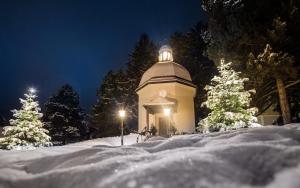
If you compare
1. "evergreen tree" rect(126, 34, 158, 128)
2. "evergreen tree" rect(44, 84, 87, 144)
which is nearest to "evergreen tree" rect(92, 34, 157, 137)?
"evergreen tree" rect(126, 34, 158, 128)

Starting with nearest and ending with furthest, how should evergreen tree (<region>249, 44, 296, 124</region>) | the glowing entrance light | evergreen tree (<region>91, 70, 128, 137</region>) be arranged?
evergreen tree (<region>249, 44, 296, 124</region>) → the glowing entrance light → evergreen tree (<region>91, 70, 128, 137</region>)

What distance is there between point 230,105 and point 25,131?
1406cm

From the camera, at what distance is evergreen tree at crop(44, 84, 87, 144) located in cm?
3922

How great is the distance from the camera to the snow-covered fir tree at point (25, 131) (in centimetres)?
1988

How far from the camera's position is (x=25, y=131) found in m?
20.3

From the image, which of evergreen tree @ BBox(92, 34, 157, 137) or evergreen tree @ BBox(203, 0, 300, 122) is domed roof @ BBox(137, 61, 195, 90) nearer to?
evergreen tree @ BBox(203, 0, 300, 122)

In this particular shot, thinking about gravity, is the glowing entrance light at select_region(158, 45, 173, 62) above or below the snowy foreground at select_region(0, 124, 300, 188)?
above

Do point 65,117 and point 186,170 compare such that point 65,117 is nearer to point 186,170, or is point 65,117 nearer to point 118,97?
point 118,97

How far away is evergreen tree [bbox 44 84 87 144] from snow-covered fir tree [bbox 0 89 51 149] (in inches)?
720

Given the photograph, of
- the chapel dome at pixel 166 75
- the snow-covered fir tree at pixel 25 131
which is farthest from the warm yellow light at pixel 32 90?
the chapel dome at pixel 166 75

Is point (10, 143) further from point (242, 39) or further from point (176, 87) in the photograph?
point (242, 39)

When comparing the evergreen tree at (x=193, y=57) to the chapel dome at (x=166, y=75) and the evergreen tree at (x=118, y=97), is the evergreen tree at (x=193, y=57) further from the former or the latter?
the chapel dome at (x=166, y=75)

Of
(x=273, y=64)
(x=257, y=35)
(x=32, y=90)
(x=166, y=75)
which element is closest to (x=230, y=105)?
(x=273, y=64)

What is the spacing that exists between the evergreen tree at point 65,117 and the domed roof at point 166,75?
1767 cm
